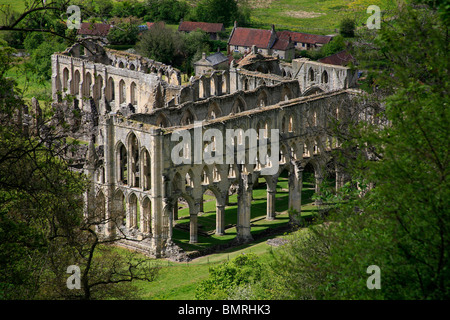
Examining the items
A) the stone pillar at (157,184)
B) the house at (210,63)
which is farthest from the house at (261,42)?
the stone pillar at (157,184)

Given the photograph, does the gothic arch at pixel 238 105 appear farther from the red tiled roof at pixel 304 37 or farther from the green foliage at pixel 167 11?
the green foliage at pixel 167 11

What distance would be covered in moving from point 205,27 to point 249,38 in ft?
42.5

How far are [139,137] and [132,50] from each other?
69.0m

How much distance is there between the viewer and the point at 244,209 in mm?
61750

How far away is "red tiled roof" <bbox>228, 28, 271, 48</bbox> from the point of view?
447ft

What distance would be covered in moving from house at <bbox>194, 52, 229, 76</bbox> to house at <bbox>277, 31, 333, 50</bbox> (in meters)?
20.9

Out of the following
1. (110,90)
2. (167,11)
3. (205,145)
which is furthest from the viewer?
(167,11)

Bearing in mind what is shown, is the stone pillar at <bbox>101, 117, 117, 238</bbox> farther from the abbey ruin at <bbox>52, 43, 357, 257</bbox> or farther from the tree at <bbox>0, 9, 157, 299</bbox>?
the tree at <bbox>0, 9, 157, 299</bbox>

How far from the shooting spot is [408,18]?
3856 cm

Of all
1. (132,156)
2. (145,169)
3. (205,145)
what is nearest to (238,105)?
(205,145)

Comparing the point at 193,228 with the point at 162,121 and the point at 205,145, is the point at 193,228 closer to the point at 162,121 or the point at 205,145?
the point at 205,145

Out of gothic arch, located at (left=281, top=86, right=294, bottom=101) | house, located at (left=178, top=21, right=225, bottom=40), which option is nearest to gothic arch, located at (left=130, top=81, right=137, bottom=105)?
gothic arch, located at (left=281, top=86, right=294, bottom=101)

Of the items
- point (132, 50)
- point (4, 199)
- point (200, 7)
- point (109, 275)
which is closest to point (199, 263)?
point (109, 275)
